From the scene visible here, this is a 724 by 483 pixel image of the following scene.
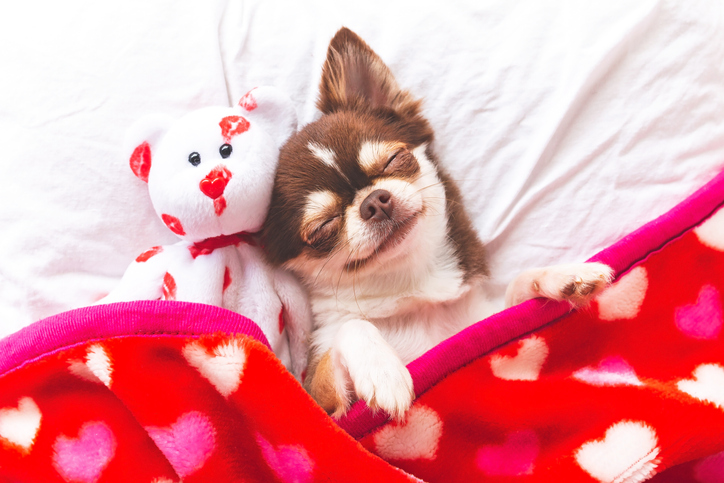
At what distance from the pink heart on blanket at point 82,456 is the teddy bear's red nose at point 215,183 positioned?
747 mm

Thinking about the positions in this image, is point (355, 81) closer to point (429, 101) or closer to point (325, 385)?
point (429, 101)

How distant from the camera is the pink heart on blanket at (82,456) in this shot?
1215 millimetres

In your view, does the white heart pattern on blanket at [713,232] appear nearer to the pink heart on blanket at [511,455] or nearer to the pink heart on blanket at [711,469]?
the pink heart on blanket at [711,469]

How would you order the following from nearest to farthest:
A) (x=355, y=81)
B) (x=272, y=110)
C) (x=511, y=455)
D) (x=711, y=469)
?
(x=511, y=455), (x=711, y=469), (x=272, y=110), (x=355, y=81)

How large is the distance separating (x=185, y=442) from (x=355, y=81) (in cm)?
144

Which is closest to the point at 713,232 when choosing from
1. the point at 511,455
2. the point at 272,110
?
the point at 511,455

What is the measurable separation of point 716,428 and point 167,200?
5.82 ft

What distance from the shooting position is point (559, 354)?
57.7 inches

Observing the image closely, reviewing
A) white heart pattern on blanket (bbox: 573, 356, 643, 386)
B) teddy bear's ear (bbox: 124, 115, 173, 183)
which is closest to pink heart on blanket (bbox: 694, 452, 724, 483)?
white heart pattern on blanket (bbox: 573, 356, 643, 386)

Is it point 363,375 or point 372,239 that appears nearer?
point 363,375

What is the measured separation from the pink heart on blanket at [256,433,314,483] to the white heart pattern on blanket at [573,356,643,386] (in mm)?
887

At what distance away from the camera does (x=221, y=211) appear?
143cm

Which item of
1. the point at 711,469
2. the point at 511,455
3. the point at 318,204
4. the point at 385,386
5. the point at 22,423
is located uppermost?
the point at 318,204

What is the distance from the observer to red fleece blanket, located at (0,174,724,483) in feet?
3.96
